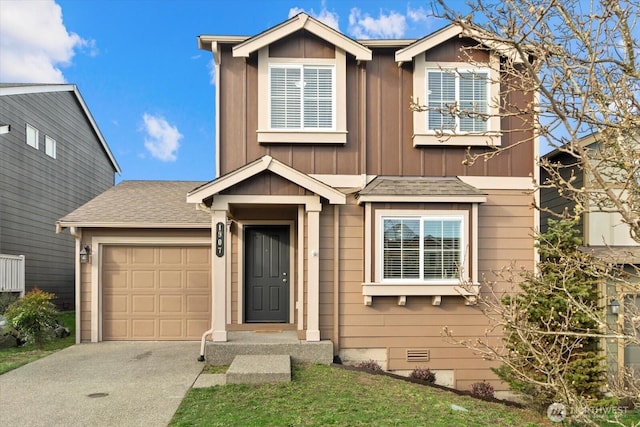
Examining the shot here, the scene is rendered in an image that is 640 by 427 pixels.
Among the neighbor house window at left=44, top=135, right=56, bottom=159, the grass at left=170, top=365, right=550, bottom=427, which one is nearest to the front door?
the grass at left=170, top=365, right=550, bottom=427

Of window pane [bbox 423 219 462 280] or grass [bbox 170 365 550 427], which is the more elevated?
window pane [bbox 423 219 462 280]

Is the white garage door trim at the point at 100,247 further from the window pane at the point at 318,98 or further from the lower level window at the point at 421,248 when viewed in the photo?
the lower level window at the point at 421,248

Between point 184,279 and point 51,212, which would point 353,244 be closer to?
point 184,279

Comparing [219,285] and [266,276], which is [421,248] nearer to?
[266,276]

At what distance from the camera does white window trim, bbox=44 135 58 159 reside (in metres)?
16.5

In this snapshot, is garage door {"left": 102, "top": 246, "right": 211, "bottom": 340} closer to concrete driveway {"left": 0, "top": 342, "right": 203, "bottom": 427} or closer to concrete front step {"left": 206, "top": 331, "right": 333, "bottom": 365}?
concrete driveway {"left": 0, "top": 342, "right": 203, "bottom": 427}

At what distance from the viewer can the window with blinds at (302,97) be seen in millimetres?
8984

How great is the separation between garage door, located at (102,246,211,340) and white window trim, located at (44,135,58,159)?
773cm

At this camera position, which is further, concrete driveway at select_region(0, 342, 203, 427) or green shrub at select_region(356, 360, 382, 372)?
green shrub at select_region(356, 360, 382, 372)

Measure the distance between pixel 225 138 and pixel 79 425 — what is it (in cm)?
500

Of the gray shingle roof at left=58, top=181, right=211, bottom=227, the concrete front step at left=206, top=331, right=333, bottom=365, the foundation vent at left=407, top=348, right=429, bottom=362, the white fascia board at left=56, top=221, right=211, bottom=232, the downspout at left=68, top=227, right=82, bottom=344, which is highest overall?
the gray shingle roof at left=58, top=181, right=211, bottom=227

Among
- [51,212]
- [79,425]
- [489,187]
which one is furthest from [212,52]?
[51,212]

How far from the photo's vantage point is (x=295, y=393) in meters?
6.52

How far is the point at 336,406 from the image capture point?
607 cm
